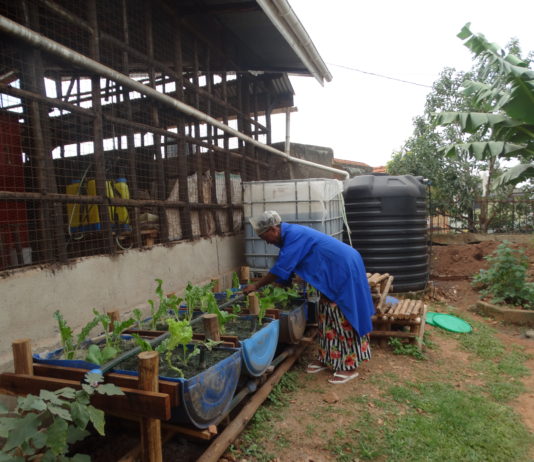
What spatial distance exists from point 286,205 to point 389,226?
2.19 m

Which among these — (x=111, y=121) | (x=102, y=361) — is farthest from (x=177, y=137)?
(x=102, y=361)

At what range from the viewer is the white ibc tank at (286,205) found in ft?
18.0

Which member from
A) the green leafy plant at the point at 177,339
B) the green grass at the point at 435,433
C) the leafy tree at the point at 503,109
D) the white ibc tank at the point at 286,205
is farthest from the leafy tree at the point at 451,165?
the green leafy plant at the point at 177,339

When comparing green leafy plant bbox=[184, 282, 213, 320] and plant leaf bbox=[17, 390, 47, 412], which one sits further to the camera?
green leafy plant bbox=[184, 282, 213, 320]

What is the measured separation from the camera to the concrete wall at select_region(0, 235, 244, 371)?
9.07ft

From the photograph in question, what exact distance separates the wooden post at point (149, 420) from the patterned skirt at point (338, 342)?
7.17 feet

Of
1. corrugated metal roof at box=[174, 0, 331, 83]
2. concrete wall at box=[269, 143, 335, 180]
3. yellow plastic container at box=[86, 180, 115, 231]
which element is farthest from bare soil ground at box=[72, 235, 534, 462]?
corrugated metal roof at box=[174, 0, 331, 83]

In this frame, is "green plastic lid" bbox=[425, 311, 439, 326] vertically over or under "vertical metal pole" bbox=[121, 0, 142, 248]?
under

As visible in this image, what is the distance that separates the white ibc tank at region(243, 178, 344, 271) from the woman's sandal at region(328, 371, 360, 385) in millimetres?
2181

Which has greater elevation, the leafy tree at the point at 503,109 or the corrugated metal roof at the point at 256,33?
the corrugated metal roof at the point at 256,33

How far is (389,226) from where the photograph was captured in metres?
6.74

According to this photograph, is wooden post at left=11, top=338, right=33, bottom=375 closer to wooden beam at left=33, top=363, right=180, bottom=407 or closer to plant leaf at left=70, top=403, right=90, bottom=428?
wooden beam at left=33, top=363, right=180, bottom=407

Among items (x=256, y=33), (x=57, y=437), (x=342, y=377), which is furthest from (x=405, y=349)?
(x=256, y=33)

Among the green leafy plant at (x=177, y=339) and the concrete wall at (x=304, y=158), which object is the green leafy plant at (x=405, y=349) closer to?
the green leafy plant at (x=177, y=339)
